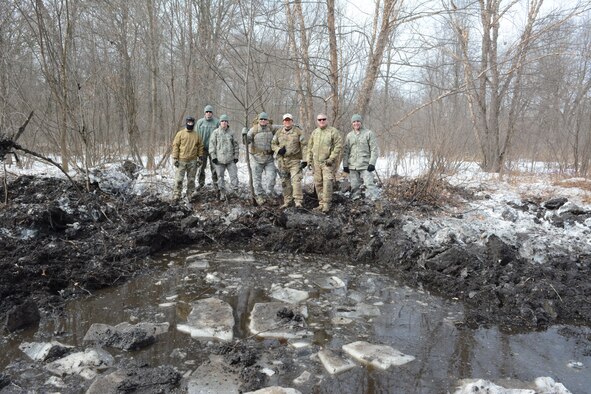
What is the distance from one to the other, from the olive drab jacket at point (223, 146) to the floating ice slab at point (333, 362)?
18.3 feet

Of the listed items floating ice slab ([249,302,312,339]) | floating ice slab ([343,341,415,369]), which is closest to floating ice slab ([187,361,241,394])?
floating ice slab ([249,302,312,339])

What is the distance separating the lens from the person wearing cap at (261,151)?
8.42 metres

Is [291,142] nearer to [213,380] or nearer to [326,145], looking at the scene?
[326,145]

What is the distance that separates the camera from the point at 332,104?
9.83 m

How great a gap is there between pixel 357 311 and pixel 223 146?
5.11 m

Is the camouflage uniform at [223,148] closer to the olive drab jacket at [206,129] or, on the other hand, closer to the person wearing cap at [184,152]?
the person wearing cap at [184,152]

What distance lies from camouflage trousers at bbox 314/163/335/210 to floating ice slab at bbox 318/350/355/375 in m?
4.52

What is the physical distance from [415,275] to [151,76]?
1090 cm

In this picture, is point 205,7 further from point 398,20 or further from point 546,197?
point 546,197

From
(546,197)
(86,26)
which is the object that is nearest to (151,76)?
(86,26)

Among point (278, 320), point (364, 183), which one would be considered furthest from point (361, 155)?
point (278, 320)

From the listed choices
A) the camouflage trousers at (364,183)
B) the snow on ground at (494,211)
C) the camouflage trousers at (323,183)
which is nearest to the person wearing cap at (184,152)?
the snow on ground at (494,211)

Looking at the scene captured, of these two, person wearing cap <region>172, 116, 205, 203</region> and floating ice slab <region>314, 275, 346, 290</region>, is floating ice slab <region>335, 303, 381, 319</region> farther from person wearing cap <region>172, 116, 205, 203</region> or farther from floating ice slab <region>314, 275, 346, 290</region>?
person wearing cap <region>172, 116, 205, 203</region>

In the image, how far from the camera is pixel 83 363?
3529 millimetres
